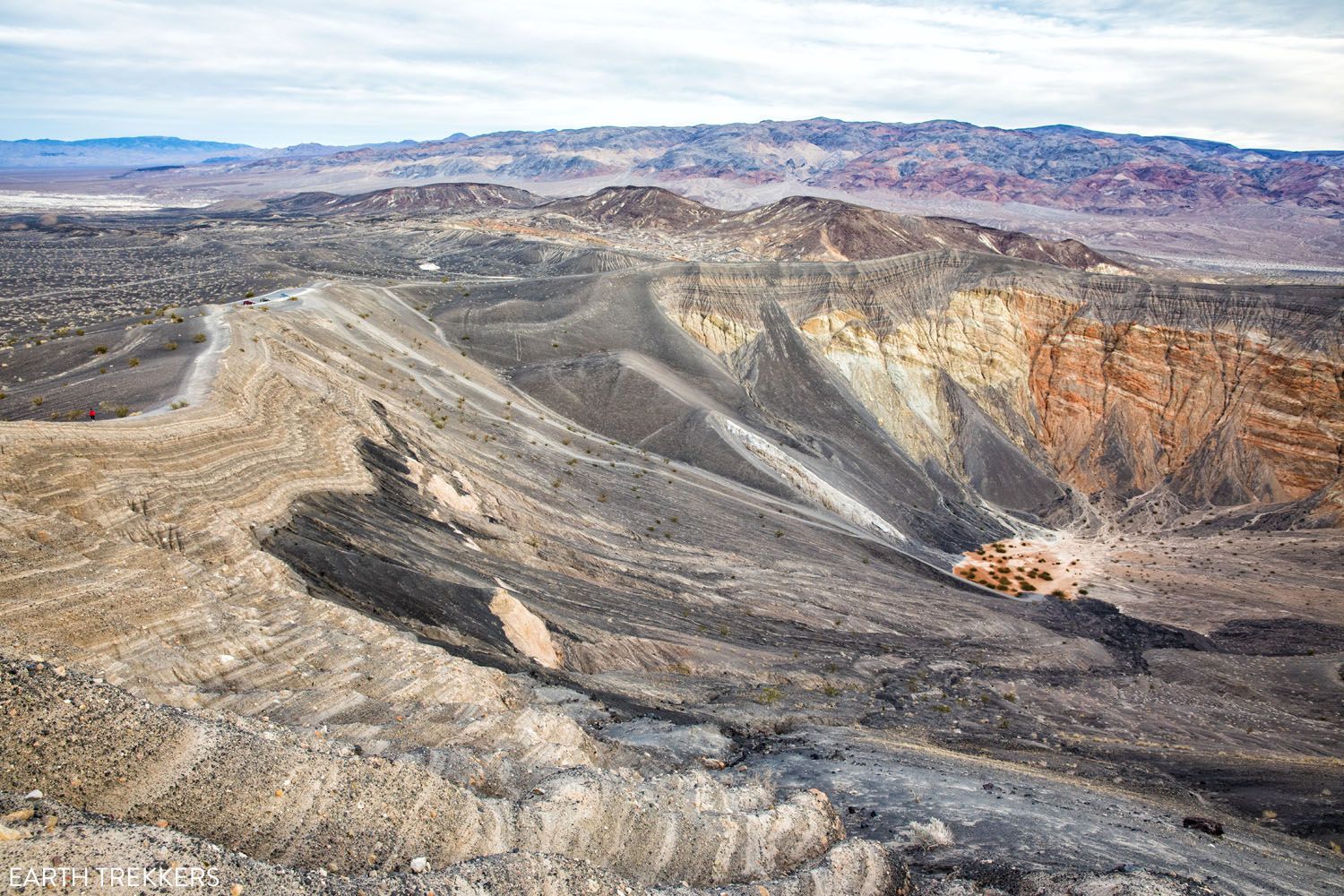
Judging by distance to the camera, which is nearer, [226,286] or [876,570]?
[876,570]

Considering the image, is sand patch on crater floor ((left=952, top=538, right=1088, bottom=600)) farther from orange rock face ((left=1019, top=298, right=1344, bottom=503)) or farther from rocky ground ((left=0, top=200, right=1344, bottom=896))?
orange rock face ((left=1019, top=298, right=1344, bottom=503))

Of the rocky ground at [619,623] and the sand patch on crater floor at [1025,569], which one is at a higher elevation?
the rocky ground at [619,623]

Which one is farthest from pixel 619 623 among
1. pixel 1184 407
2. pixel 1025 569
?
pixel 1184 407

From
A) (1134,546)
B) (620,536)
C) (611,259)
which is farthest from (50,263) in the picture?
(1134,546)

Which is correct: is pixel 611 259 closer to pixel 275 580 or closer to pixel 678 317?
pixel 678 317

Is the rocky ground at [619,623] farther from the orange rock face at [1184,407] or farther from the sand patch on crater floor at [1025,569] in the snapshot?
the sand patch on crater floor at [1025,569]

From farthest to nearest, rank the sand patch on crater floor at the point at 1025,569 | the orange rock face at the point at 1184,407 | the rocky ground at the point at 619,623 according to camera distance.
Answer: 1. the orange rock face at the point at 1184,407
2. the sand patch on crater floor at the point at 1025,569
3. the rocky ground at the point at 619,623

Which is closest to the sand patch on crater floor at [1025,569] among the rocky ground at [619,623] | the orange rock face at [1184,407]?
the rocky ground at [619,623]

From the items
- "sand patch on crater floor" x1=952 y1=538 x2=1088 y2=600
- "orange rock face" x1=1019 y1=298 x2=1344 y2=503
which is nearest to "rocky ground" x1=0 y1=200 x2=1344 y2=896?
"orange rock face" x1=1019 y1=298 x2=1344 y2=503

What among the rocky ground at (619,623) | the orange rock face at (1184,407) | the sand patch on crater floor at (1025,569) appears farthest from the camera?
the orange rock face at (1184,407)
